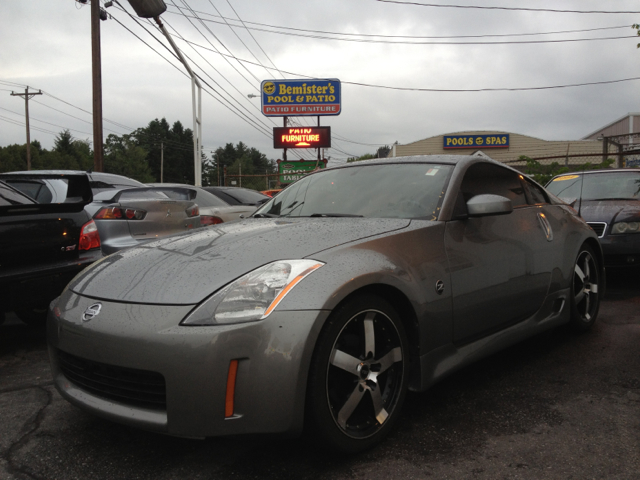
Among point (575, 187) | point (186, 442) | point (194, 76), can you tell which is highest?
point (194, 76)

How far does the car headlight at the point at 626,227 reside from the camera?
5.85 metres

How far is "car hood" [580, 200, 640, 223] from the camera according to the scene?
19.6 ft

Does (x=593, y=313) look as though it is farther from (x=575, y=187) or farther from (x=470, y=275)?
(x=575, y=187)

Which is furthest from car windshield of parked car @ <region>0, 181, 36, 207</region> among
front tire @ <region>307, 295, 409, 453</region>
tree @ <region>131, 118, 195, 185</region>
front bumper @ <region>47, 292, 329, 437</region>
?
tree @ <region>131, 118, 195, 185</region>

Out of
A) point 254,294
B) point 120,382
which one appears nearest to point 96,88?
point 120,382

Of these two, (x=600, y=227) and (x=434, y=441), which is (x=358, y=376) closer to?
(x=434, y=441)

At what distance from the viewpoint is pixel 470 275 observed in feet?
8.91

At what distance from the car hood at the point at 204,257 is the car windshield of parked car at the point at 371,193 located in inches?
7.6

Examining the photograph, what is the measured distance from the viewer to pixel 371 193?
307cm

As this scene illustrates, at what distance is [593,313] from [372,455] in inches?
109

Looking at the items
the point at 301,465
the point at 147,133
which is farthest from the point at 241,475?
the point at 147,133

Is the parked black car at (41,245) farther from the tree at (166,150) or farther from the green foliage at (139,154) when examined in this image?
the tree at (166,150)

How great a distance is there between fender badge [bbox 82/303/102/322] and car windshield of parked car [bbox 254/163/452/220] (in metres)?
1.34

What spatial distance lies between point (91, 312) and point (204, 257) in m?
0.52
